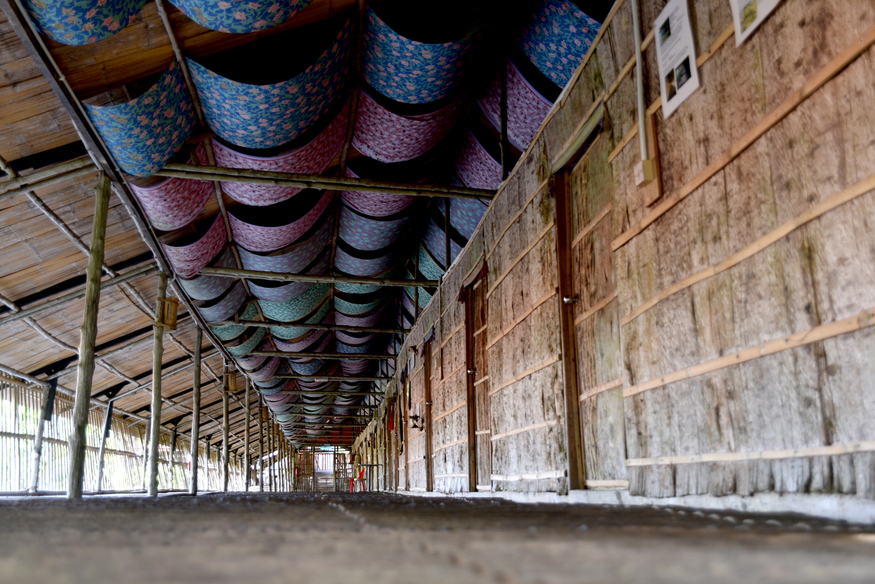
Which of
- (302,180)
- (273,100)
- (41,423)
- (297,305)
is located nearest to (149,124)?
(273,100)

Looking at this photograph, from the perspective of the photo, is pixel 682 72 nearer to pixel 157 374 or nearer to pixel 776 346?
pixel 776 346

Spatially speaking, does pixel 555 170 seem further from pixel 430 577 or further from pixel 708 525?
pixel 430 577

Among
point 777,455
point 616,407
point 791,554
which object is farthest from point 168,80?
point 791,554

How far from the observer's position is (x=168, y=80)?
5.35m

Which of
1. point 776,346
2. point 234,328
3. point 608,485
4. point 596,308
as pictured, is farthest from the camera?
point 234,328

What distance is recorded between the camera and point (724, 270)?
255 centimetres

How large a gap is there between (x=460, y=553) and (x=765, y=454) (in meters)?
1.52

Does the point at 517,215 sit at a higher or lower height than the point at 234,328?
lower

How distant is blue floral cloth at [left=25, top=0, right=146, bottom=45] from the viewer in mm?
4117

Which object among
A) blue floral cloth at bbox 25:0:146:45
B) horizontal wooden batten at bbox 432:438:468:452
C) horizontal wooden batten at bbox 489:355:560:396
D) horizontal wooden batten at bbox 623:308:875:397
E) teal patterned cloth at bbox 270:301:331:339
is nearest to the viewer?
horizontal wooden batten at bbox 623:308:875:397

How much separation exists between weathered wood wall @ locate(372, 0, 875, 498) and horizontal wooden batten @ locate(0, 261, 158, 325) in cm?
728

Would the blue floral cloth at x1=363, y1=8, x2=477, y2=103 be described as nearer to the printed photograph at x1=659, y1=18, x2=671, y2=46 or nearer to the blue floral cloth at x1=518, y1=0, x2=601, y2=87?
the blue floral cloth at x1=518, y1=0, x2=601, y2=87

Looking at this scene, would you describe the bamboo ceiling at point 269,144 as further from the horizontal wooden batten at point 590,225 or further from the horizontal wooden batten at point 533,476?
the horizontal wooden batten at point 533,476

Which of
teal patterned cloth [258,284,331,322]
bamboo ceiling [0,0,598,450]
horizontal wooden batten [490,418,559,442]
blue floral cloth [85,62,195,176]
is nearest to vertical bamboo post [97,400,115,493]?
bamboo ceiling [0,0,598,450]
